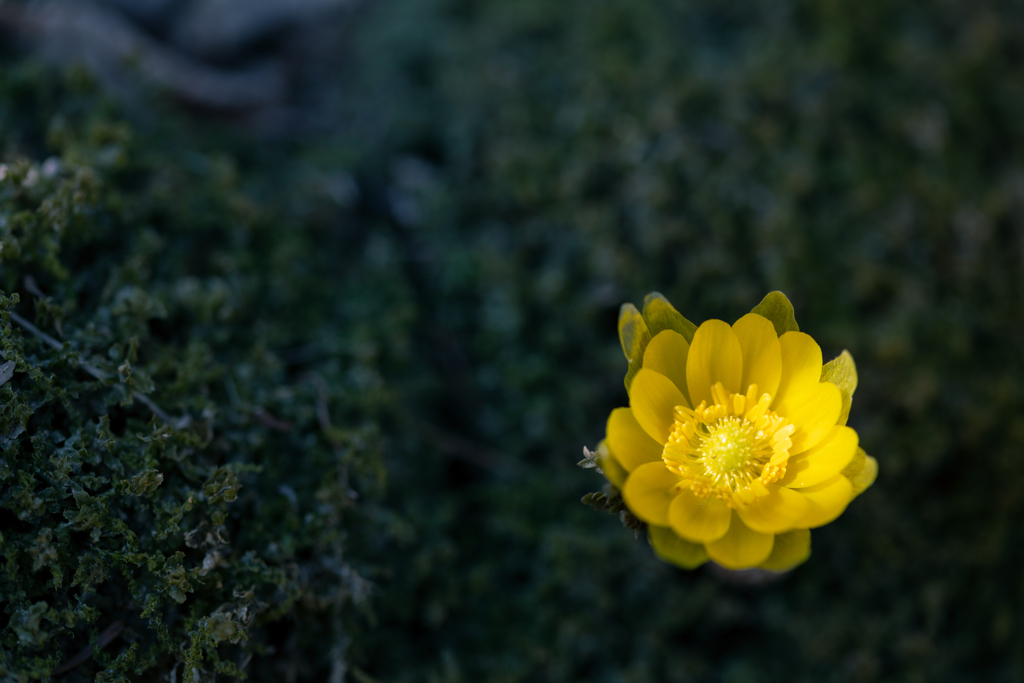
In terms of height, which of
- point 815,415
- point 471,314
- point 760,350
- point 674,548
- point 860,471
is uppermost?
point 471,314

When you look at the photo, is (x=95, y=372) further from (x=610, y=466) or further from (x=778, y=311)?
(x=778, y=311)

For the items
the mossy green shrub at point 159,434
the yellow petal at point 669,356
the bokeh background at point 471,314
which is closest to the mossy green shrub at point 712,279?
the bokeh background at point 471,314

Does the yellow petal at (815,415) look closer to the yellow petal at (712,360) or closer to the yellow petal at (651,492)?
the yellow petal at (712,360)

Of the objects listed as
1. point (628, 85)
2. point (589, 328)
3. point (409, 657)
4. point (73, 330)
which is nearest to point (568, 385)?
point (589, 328)

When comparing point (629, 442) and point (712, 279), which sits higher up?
point (712, 279)

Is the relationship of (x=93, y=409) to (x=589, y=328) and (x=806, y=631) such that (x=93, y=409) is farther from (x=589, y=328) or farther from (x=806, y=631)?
(x=806, y=631)

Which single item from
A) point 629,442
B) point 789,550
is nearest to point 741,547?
point 789,550
